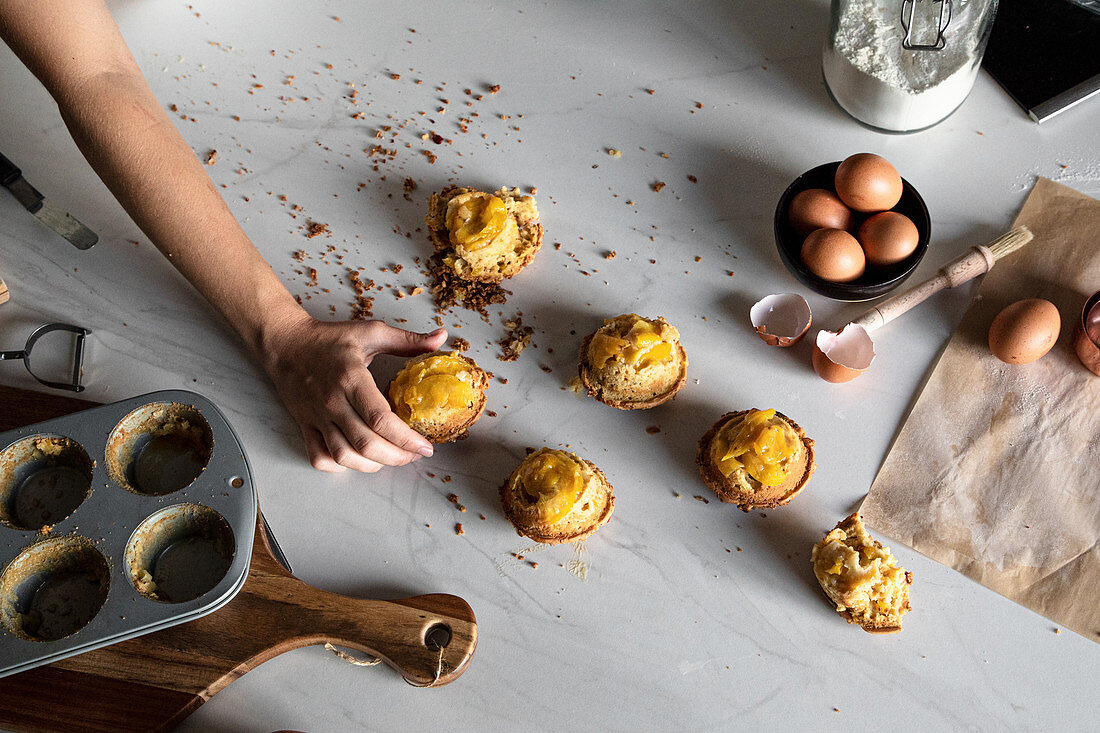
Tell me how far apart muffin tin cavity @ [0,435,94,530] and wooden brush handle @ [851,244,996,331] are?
4.14 feet

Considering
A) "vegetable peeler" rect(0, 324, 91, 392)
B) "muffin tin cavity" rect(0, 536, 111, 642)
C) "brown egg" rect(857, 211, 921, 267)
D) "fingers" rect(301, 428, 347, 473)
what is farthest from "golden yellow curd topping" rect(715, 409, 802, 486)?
"vegetable peeler" rect(0, 324, 91, 392)

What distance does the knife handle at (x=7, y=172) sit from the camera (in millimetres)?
1456

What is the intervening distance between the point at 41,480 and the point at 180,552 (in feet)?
0.84

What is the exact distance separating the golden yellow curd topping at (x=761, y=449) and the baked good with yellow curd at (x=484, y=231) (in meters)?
0.48

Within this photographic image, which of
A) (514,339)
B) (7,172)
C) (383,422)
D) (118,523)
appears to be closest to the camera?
(118,523)

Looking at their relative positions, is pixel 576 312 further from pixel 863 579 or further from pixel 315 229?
pixel 863 579

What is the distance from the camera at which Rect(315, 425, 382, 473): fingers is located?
1245 mm

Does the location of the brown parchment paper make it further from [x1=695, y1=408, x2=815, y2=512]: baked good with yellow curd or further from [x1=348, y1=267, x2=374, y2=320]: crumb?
[x1=348, y1=267, x2=374, y2=320]: crumb

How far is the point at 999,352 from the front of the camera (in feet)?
4.11

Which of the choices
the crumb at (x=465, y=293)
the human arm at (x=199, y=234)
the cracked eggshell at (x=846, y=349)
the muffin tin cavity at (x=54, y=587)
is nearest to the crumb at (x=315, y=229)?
the human arm at (x=199, y=234)

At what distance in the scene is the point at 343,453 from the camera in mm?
1245

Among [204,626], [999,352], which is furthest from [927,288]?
[204,626]

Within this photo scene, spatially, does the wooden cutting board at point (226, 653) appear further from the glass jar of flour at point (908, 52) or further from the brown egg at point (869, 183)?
the glass jar of flour at point (908, 52)

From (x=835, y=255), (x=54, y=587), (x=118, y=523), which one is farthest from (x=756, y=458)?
(x=54, y=587)
